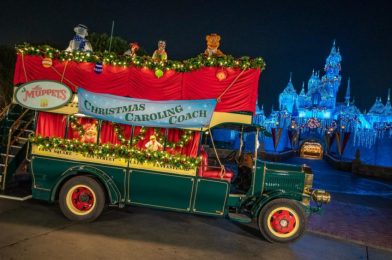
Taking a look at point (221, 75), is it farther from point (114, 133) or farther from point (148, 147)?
point (114, 133)

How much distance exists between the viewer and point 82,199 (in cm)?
700

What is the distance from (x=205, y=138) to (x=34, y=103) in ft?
13.7

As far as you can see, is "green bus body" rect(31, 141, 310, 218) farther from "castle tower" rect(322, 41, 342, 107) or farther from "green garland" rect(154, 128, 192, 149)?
"castle tower" rect(322, 41, 342, 107)

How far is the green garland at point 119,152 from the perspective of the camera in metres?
6.95

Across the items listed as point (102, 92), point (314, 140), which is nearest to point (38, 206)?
point (102, 92)

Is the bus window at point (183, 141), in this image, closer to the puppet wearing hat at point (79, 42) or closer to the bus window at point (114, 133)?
the bus window at point (114, 133)

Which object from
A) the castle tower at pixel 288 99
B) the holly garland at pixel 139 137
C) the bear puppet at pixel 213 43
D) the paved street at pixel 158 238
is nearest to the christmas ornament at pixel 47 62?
the holly garland at pixel 139 137

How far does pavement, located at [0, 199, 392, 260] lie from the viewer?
5.42 meters

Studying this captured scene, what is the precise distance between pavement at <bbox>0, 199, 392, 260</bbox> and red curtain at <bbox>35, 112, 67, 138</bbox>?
1.86 meters

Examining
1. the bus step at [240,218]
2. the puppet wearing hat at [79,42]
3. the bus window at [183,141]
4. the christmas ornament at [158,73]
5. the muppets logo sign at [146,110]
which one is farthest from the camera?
the puppet wearing hat at [79,42]

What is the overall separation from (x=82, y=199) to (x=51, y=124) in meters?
2.08

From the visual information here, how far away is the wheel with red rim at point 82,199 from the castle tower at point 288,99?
265 ft

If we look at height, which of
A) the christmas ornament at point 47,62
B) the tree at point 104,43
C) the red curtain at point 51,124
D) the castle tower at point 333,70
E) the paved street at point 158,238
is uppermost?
the castle tower at point 333,70

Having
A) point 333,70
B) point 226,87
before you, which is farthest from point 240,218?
point 333,70
